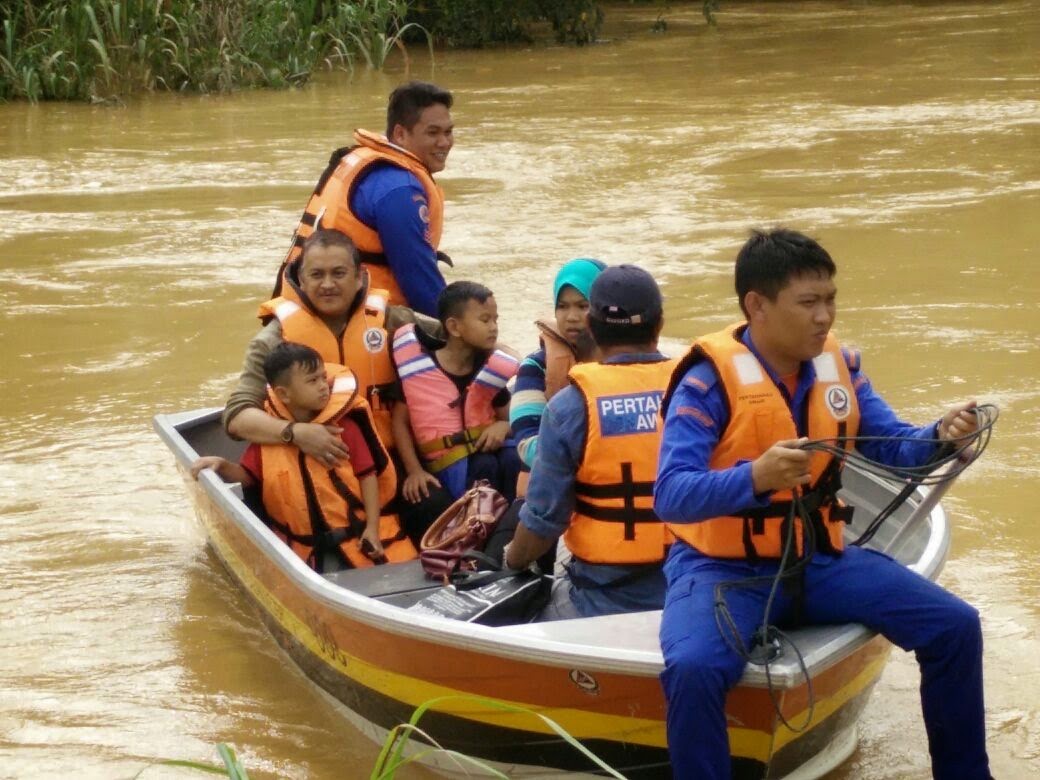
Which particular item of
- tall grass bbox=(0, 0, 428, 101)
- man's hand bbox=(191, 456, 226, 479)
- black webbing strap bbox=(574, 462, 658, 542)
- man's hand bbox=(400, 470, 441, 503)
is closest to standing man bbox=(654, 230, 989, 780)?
black webbing strap bbox=(574, 462, 658, 542)

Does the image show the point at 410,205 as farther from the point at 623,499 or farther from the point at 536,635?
the point at 536,635

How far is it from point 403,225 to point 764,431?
2063mm

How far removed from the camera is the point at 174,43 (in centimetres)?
1459

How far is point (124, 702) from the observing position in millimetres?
4410

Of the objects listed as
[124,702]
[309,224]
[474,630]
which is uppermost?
[309,224]

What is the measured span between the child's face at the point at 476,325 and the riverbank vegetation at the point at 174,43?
32.6 feet

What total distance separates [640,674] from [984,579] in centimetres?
211

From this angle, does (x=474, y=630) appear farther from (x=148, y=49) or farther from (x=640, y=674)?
(x=148, y=49)

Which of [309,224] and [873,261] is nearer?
[309,224]

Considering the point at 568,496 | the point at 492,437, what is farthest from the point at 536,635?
the point at 492,437

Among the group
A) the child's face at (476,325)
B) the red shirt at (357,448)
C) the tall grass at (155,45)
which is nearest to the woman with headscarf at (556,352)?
the child's face at (476,325)

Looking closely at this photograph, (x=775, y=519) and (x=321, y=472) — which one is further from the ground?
(x=775, y=519)

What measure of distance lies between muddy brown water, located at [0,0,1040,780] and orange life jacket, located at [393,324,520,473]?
739 millimetres

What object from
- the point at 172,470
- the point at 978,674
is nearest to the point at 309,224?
the point at 172,470
